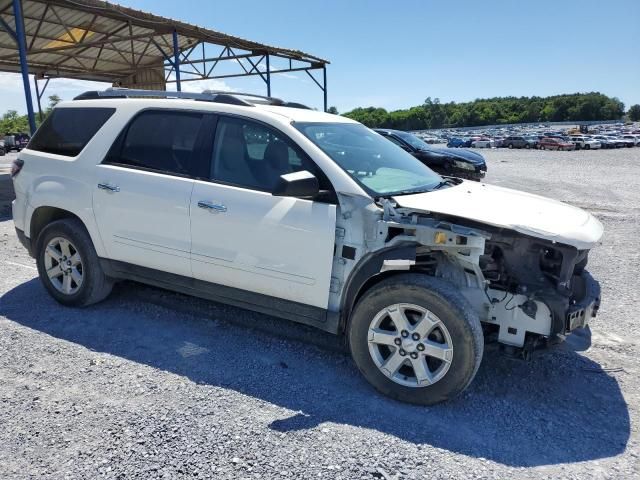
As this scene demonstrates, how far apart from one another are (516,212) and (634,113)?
467 feet

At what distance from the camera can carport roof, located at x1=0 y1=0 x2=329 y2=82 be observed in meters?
11.3

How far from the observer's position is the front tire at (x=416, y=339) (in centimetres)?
284

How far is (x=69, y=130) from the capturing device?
4359 mm

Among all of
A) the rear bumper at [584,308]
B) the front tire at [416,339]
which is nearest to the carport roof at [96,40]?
the front tire at [416,339]

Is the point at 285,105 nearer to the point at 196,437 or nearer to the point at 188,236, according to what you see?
the point at 188,236

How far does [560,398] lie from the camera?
3.15 meters

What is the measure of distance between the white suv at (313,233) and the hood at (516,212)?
0.02m

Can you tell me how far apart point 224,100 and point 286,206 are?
1.19 m

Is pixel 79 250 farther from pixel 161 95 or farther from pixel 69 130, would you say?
pixel 161 95

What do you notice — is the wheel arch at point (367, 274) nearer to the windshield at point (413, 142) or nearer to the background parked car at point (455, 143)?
the windshield at point (413, 142)

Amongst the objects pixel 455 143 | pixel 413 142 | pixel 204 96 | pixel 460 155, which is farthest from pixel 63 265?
pixel 455 143

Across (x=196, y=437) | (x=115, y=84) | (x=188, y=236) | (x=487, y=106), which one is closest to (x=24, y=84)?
(x=188, y=236)

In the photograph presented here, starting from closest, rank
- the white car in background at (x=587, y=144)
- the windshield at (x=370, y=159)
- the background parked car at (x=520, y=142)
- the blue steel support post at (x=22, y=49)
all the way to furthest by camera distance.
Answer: the windshield at (x=370, y=159) → the blue steel support post at (x=22, y=49) → the white car in background at (x=587, y=144) → the background parked car at (x=520, y=142)

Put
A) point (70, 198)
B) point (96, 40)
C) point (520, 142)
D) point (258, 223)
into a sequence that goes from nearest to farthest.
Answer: point (258, 223) < point (70, 198) < point (96, 40) < point (520, 142)
